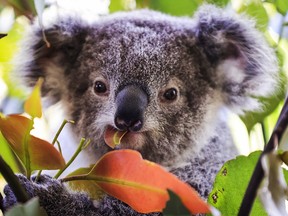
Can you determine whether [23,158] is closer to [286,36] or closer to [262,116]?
[262,116]

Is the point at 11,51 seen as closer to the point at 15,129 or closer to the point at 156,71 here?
the point at 156,71

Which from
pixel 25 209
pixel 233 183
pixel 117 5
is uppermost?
pixel 25 209

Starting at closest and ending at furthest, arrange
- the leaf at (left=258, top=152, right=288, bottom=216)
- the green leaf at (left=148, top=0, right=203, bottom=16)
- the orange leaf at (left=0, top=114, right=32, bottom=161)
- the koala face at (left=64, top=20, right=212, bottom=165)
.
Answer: the leaf at (left=258, top=152, right=288, bottom=216) < the orange leaf at (left=0, top=114, right=32, bottom=161) < the koala face at (left=64, top=20, right=212, bottom=165) < the green leaf at (left=148, top=0, right=203, bottom=16)

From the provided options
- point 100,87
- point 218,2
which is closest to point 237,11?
point 218,2

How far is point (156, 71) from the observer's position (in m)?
1.74

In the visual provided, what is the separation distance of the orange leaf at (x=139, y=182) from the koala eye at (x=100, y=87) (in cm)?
100

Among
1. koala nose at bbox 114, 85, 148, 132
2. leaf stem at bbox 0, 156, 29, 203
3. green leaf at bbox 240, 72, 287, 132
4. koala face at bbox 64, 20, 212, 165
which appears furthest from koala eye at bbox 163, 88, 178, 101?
leaf stem at bbox 0, 156, 29, 203

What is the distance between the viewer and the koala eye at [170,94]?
1.77 m

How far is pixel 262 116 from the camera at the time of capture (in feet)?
5.76

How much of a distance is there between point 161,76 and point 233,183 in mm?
966

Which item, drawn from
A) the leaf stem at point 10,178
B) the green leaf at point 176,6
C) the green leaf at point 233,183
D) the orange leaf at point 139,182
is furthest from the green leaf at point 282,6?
the leaf stem at point 10,178

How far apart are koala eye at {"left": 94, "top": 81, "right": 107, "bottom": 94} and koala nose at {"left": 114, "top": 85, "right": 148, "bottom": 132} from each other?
0.17 meters

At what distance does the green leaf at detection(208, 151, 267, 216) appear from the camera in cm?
82

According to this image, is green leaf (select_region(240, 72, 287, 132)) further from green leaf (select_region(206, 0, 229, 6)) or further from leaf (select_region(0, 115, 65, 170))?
leaf (select_region(0, 115, 65, 170))
